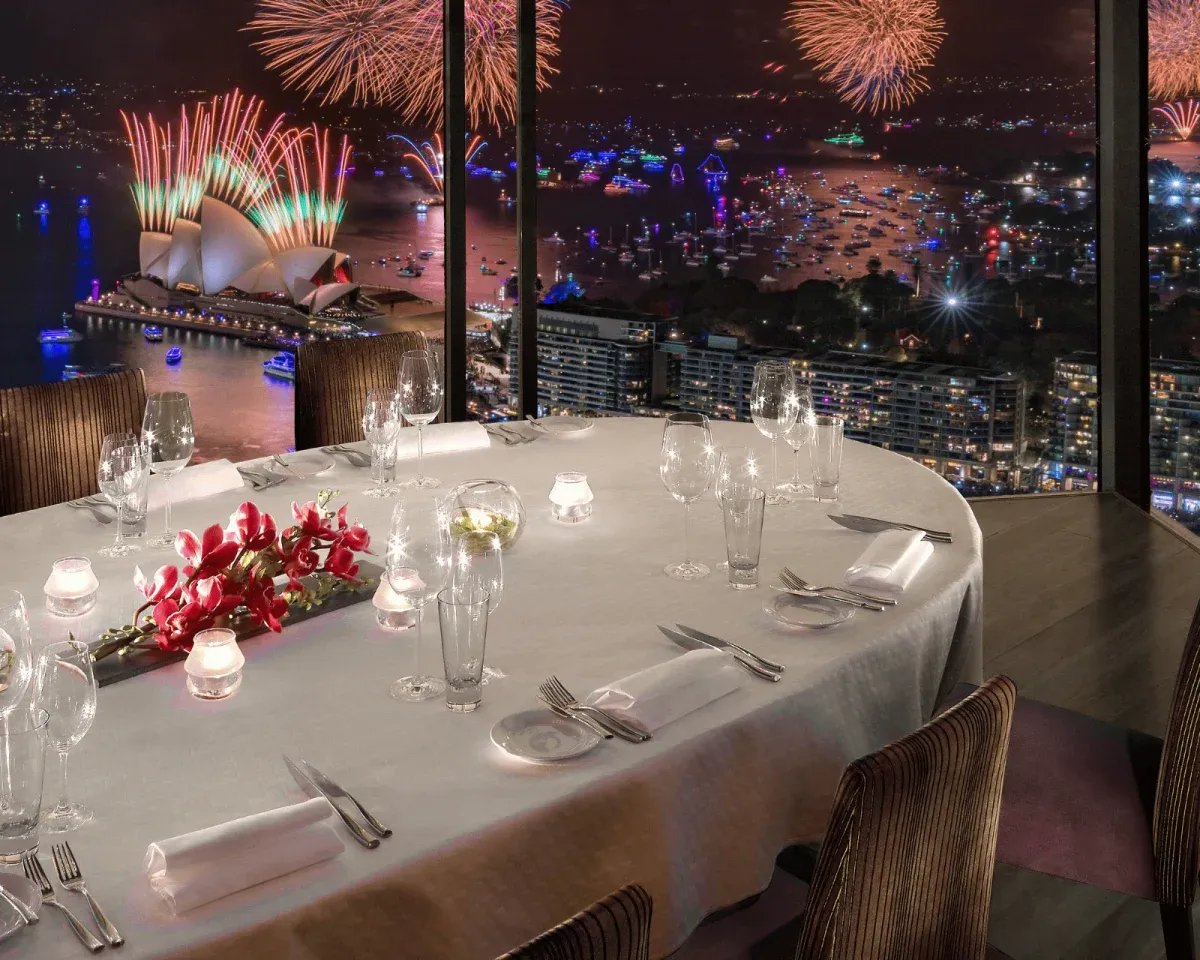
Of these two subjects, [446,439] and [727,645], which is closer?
[727,645]

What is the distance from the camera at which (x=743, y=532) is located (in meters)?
2.04

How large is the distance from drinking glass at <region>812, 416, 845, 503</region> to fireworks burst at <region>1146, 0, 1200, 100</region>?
122 inches

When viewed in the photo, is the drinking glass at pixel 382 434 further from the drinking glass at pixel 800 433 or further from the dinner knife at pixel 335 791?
the dinner knife at pixel 335 791

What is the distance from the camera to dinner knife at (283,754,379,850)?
132 centimetres

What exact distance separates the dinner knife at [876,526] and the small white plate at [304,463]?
107 cm

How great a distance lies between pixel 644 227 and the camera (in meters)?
6.03

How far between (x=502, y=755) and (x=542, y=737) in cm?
6

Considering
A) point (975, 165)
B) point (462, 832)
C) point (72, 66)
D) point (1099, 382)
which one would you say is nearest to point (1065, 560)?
point (1099, 382)

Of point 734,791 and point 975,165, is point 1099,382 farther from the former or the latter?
point 734,791

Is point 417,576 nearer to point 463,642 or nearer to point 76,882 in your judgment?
point 463,642

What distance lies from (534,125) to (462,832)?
385 centimetres

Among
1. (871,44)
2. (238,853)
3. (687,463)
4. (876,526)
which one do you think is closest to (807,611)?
(687,463)

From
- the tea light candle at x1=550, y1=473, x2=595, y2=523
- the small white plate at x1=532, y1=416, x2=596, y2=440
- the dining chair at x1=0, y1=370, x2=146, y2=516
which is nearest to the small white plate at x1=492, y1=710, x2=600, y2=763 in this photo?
the tea light candle at x1=550, y1=473, x2=595, y2=523

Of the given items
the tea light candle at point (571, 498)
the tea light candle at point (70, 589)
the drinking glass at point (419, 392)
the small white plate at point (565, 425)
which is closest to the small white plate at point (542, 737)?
the tea light candle at point (70, 589)
